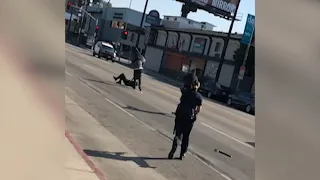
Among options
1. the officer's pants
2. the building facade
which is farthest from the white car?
the officer's pants

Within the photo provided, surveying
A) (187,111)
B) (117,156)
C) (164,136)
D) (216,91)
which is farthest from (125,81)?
(117,156)

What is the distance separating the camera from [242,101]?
25.0 m

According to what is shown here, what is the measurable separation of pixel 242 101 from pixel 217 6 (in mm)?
42015

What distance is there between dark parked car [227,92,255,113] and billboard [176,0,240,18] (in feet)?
125

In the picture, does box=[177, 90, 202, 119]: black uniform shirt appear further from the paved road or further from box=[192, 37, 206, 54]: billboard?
box=[192, 37, 206, 54]: billboard

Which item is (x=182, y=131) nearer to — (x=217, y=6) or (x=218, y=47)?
(x=218, y=47)

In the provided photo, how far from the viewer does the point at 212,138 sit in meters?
10.4

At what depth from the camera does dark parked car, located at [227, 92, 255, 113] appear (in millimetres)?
24000

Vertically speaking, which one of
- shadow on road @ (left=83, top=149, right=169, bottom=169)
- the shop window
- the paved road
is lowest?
the paved road

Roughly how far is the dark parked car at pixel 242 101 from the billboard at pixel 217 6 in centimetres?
3798

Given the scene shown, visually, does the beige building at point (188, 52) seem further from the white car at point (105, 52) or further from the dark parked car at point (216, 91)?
the white car at point (105, 52)

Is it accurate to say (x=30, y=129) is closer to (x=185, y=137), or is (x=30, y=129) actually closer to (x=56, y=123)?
(x=56, y=123)

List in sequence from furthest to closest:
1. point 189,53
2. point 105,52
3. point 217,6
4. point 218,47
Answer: point 217,6 → point 189,53 → point 105,52 → point 218,47

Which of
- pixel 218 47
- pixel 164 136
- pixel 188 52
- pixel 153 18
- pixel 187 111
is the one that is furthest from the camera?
pixel 153 18
